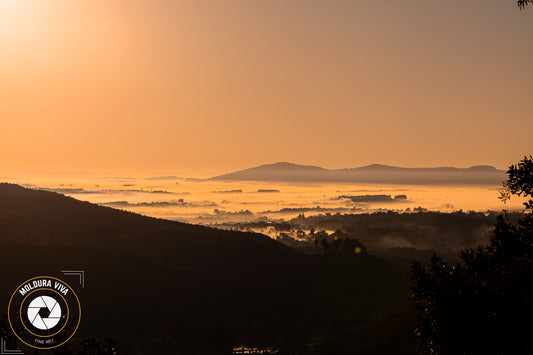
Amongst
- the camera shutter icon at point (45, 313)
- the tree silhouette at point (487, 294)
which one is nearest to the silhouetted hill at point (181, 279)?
the camera shutter icon at point (45, 313)

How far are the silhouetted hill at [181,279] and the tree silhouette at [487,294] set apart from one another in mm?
86988

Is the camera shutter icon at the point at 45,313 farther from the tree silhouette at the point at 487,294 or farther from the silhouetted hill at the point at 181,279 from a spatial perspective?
the silhouetted hill at the point at 181,279

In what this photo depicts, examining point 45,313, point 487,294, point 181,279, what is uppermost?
point 487,294

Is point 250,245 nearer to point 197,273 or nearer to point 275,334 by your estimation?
point 197,273

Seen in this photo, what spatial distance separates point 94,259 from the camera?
130750 millimetres

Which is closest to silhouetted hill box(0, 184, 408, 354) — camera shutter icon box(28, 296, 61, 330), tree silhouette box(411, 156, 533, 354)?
camera shutter icon box(28, 296, 61, 330)

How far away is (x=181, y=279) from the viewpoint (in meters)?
139

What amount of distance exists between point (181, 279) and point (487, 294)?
127435mm

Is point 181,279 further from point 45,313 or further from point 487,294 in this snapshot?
point 487,294

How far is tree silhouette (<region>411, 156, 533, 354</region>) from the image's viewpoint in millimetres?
16844

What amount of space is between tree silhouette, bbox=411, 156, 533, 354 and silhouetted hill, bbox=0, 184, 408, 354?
87.0 metres

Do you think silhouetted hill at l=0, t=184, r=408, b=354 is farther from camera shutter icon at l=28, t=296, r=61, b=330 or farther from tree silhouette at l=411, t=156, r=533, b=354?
tree silhouette at l=411, t=156, r=533, b=354

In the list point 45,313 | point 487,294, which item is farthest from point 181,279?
point 487,294

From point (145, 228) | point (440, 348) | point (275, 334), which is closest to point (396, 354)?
point (275, 334)
